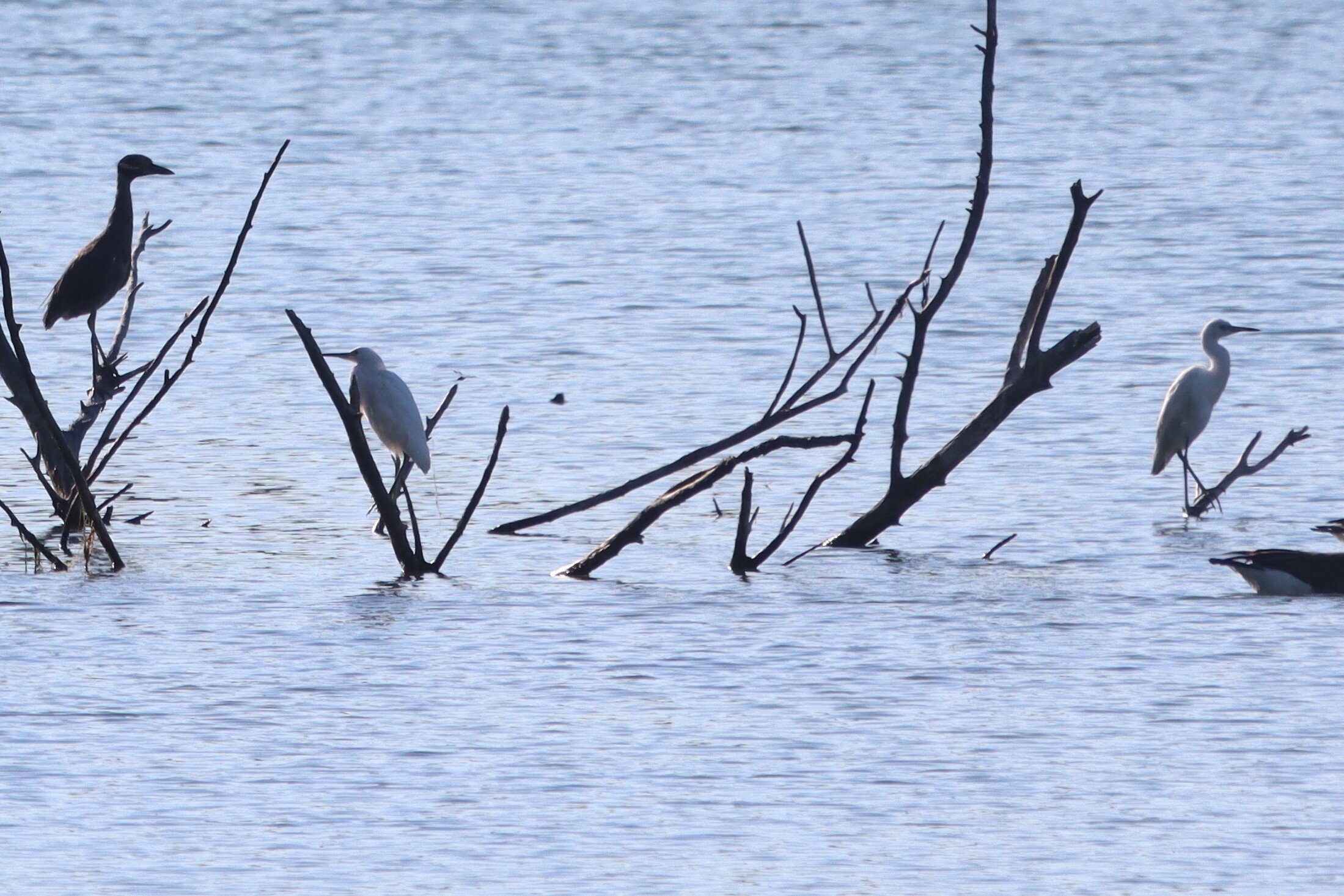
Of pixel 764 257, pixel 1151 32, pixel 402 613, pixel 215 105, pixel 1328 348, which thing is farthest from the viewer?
pixel 1151 32

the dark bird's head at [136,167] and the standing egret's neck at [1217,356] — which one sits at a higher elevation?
the dark bird's head at [136,167]

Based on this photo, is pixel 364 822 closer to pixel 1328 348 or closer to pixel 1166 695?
pixel 1166 695

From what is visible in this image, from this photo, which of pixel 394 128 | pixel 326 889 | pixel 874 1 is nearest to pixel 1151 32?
pixel 874 1

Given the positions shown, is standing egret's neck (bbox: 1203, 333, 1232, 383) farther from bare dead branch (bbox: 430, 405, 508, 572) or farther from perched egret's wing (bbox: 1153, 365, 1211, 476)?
bare dead branch (bbox: 430, 405, 508, 572)

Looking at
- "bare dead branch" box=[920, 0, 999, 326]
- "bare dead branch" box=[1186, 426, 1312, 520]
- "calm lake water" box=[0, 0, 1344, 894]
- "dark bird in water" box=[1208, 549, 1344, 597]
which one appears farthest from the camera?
"bare dead branch" box=[1186, 426, 1312, 520]

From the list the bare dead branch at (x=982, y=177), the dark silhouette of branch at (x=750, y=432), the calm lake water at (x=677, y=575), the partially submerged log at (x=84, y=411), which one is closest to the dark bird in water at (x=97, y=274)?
the partially submerged log at (x=84, y=411)

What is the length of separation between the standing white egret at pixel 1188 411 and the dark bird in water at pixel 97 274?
487 cm

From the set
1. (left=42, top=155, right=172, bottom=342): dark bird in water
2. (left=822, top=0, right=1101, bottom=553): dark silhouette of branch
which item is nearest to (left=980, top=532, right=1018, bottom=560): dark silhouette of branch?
(left=822, top=0, right=1101, bottom=553): dark silhouette of branch

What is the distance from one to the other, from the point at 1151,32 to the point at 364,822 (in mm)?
36566

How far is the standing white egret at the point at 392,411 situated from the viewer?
11.2 meters

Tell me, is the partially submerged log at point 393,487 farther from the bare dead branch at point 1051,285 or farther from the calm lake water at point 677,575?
the bare dead branch at point 1051,285

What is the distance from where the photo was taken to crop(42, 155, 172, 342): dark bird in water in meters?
11.3

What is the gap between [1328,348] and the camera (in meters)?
15.4

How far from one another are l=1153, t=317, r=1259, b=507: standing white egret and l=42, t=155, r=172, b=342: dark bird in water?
4871 millimetres
